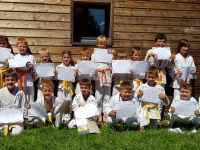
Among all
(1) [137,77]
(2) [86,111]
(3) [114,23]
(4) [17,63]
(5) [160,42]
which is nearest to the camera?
(2) [86,111]

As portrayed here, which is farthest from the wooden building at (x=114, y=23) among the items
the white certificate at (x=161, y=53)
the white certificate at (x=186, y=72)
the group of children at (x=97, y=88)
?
the white certificate at (x=186, y=72)

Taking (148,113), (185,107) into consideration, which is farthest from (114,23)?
(185,107)

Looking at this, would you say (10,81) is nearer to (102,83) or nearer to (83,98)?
(83,98)

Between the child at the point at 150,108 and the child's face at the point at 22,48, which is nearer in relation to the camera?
the child at the point at 150,108

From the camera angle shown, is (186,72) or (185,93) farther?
(186,72)

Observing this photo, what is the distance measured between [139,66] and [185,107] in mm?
1372

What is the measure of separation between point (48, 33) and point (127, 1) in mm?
2230

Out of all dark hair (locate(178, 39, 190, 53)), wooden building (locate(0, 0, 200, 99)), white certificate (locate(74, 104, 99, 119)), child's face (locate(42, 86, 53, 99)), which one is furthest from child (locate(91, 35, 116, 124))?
dark hair (locate(178, 39, 190, 53))

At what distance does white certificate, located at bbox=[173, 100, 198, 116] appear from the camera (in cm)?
627

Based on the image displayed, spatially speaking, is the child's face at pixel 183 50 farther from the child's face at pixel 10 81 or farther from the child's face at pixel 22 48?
the child's face at pixel 10 81

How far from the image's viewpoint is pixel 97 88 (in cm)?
725

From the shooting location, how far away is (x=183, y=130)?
625cm

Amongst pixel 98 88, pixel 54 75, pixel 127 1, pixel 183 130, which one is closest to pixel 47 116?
pixel 54 75

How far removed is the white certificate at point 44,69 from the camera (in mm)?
6777
